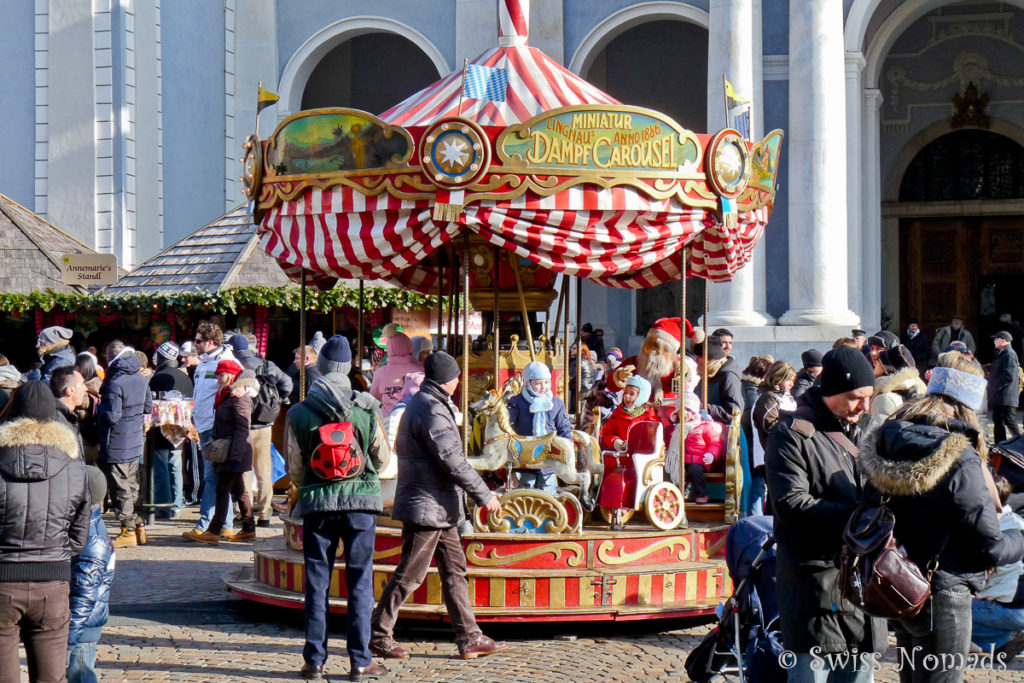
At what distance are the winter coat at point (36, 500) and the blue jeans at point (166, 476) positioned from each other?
6.93 m

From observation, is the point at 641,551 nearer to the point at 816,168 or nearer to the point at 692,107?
the point at 816,168

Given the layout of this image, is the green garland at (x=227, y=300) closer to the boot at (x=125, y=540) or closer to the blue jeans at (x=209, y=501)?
the blue jeans at (x=209, y=501)

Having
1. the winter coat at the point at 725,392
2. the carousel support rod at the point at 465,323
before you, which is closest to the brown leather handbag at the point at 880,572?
the carousel support rod at the point at 465,323

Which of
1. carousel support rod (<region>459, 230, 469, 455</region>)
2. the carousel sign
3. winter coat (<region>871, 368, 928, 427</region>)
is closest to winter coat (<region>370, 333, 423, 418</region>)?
carousel support rod (<region>459, 230, 469, 455</region>)

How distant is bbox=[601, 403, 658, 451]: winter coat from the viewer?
910 cm

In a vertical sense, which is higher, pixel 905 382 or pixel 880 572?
pixel 905 382

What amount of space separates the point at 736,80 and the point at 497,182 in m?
11.6

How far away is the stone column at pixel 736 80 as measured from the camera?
745 inches

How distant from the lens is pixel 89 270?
1739cm

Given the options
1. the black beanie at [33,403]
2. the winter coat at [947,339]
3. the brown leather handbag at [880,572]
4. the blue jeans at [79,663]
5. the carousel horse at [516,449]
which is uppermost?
the winter coat at [947,339]

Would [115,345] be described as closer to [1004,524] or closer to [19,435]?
[19,435]

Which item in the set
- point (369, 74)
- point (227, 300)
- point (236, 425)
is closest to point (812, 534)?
point (236, 425)

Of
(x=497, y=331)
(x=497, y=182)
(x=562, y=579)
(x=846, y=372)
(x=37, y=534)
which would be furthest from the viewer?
(x=497, y=331)

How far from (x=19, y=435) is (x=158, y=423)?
6774 mm
